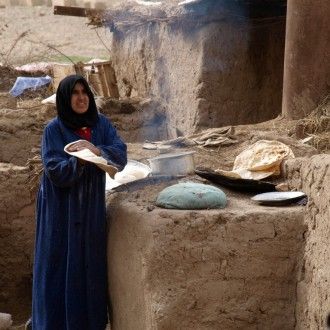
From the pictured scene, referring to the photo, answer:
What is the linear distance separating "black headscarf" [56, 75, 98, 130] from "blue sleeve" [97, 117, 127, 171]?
0.36 ft

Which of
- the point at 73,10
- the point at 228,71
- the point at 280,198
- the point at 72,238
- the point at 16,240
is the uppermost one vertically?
the point at 73,10

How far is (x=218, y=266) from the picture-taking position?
4398mm

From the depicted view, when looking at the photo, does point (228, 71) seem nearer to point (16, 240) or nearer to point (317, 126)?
point (317, 126)

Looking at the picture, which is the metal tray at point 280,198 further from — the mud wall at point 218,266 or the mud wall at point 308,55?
the mud wall at point 308,55

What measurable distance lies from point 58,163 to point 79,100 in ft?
1.30

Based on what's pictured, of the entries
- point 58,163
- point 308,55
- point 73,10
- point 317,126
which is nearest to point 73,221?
point 58,163

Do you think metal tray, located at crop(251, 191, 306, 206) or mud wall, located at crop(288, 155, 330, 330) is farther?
metal tray, located at crop(251, 191, 306, 206)

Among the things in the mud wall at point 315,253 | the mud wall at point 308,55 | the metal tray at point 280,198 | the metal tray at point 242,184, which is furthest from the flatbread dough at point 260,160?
the mud wall at point 308,55

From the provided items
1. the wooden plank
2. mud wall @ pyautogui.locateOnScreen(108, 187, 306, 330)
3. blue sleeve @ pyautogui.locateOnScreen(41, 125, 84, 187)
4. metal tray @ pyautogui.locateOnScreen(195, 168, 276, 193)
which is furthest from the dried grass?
the wooden plank

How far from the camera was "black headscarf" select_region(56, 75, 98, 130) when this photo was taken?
15.2 ft

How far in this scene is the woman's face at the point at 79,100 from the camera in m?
4.65

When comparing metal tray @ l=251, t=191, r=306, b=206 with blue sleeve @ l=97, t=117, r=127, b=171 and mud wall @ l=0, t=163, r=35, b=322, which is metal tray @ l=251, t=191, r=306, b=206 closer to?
blue sleeve @ l=97, t=117, r=127, b=171

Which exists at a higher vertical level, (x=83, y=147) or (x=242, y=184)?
(x=83, y=147)

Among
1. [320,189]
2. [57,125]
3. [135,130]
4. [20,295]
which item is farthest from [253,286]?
[135,130]
